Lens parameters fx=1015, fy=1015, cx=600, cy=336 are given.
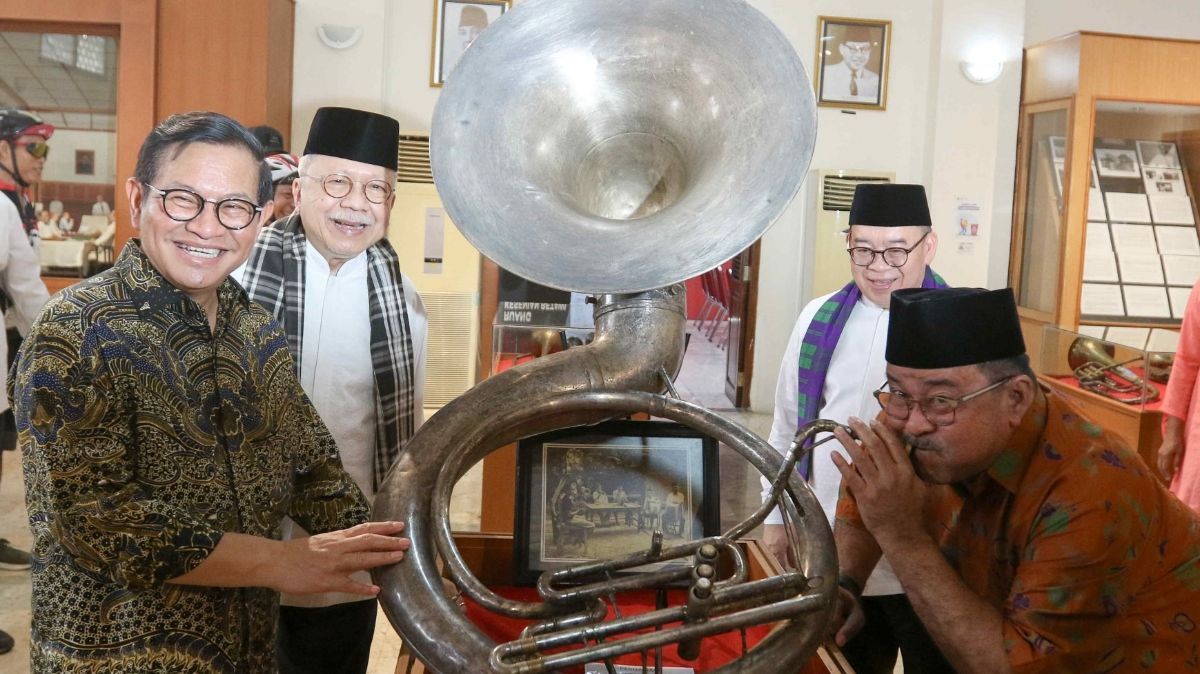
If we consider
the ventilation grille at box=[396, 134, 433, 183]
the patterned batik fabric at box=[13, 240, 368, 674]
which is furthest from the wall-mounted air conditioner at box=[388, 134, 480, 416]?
the patterned batik fabric at box=[13, 240, 368, 674]

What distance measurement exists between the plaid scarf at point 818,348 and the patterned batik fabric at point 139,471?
1.21 meters

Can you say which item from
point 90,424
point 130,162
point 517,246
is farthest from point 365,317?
point 130,162

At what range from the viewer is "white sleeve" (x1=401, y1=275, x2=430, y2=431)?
7.04ft

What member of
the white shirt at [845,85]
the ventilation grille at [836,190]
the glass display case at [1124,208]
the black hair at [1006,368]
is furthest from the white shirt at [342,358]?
the white shirt at [845,85]

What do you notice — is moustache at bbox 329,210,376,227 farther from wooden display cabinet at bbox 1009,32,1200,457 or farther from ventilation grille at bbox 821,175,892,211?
wooden display cabinet at bbox 1009,32,1200,457

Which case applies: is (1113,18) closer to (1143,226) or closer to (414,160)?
(1143,226)

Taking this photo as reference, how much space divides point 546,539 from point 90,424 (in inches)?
27.8

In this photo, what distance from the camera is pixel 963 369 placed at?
1.38m

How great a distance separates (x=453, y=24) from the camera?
249 inches

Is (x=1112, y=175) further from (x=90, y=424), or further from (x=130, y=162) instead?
(x=90, y=424)

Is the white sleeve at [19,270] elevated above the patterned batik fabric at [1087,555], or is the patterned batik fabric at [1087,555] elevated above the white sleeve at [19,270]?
the white sleeve at [19,270]

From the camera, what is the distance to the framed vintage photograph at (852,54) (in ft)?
21.3

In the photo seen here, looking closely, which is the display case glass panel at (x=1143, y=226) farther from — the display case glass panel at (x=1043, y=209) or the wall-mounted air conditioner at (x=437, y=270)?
the wall-mounted air conditioner at (x=437, y=270)

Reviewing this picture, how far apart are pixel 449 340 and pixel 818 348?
172 inches
